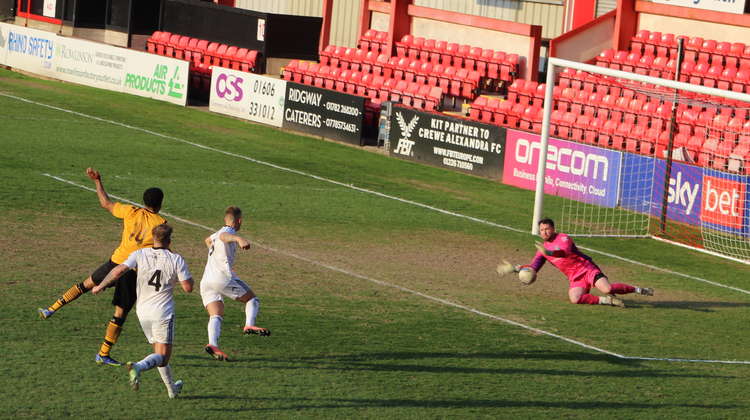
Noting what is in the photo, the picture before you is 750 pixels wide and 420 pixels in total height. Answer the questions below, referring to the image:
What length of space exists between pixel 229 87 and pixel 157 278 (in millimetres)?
23816

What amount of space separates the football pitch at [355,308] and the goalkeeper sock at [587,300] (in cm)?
24

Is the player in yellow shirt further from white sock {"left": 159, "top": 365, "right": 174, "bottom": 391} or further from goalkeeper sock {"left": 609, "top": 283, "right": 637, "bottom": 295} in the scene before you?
goalkeeper sock {"left": 609, "top": 283, "right": 637, "bottom": 295}

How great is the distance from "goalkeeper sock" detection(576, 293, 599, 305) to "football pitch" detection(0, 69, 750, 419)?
24 cm

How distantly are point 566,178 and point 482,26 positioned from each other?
11373 mm

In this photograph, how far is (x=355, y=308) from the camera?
14.6m

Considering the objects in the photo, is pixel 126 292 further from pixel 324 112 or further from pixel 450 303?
pixel 324 112

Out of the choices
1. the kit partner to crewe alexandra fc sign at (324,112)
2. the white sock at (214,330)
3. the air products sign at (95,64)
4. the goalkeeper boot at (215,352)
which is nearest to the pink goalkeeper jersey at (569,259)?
the white sock at (214,330)

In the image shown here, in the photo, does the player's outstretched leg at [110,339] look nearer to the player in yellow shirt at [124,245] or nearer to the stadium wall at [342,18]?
the player in yellow shirt at [124,245]

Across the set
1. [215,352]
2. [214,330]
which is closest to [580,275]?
[214,330]

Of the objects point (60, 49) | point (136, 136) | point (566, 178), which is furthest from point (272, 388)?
point (60, 49)

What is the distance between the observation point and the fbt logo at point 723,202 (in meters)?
21.4

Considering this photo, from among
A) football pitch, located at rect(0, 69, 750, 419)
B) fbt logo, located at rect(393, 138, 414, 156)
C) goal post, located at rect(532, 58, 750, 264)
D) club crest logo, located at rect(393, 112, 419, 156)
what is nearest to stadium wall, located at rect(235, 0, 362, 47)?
club crest logo, located at rect(393, 112, 419, 156)

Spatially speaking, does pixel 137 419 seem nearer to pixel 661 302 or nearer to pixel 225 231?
pixel 225 231

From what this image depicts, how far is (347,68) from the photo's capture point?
36125mm
